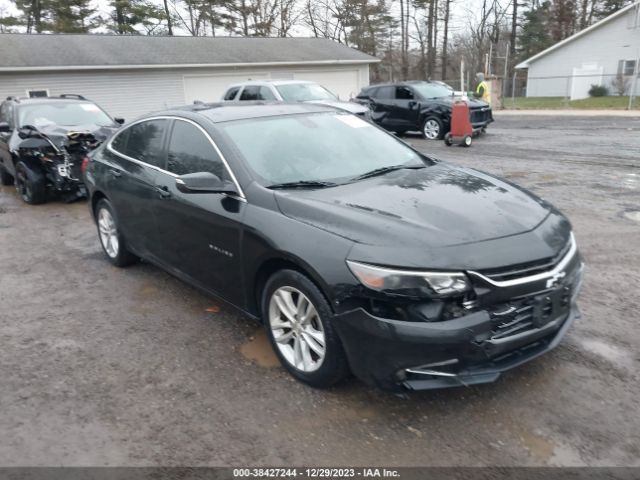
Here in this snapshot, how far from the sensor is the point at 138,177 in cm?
477

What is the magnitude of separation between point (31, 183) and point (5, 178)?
112 inches

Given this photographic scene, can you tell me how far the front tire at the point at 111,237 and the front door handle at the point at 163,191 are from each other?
1.19 m

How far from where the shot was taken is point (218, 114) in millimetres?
4305

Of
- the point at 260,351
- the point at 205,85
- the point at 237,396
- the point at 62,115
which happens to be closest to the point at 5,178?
the point at 62,115

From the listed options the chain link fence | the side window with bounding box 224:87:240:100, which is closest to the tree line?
the chain link fence

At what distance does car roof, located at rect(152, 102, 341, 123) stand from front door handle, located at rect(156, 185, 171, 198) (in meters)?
0.63

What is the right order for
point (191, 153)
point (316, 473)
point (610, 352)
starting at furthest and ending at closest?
point (191, 153) < point (610, 352) < point (316, 473)

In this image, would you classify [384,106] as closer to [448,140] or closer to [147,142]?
[448,140]

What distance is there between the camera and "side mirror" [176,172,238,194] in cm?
360

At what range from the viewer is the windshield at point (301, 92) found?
46.4 ft

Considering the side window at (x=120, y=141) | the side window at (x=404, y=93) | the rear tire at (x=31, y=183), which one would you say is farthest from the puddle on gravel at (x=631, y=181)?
the rear tire at (x=31, y=183)

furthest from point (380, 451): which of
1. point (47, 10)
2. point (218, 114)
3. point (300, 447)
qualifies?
point (47, 10)

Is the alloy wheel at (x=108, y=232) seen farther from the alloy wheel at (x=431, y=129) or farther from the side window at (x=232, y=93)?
the alloy wheel at (x=431, y=129)

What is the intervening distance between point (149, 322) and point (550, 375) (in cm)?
306
